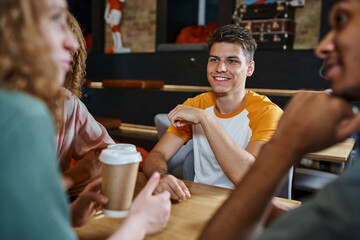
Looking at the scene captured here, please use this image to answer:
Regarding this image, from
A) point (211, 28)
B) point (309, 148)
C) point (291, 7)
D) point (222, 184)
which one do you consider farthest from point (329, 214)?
point (211, 28)

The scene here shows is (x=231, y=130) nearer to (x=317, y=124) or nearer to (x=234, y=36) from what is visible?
(x=234, y=36)

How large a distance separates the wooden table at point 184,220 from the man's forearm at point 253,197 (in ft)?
0.80

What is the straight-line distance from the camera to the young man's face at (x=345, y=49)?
574mm

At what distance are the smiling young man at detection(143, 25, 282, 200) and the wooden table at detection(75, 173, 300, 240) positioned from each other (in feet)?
1.10

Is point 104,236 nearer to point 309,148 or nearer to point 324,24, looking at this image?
point 309,148

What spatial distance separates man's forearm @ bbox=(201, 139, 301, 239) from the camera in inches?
24.7

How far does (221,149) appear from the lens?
1640 mm

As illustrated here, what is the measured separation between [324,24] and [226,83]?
2.41 metres

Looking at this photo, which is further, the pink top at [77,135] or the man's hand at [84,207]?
the pink top at [77,135]

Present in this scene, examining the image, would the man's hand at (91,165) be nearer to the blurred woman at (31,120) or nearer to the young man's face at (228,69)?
the blurred woman at (31,120)

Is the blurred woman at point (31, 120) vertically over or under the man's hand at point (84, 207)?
over

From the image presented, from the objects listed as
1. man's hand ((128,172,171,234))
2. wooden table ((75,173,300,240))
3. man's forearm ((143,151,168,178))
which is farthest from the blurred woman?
man's forearm ((143,151,168,178))

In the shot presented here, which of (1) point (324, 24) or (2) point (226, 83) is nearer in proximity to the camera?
(2) point (226, 83)

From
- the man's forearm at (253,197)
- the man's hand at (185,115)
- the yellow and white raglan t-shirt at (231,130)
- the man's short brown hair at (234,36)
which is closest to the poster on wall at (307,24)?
the man's short brown hair at (234,36)
